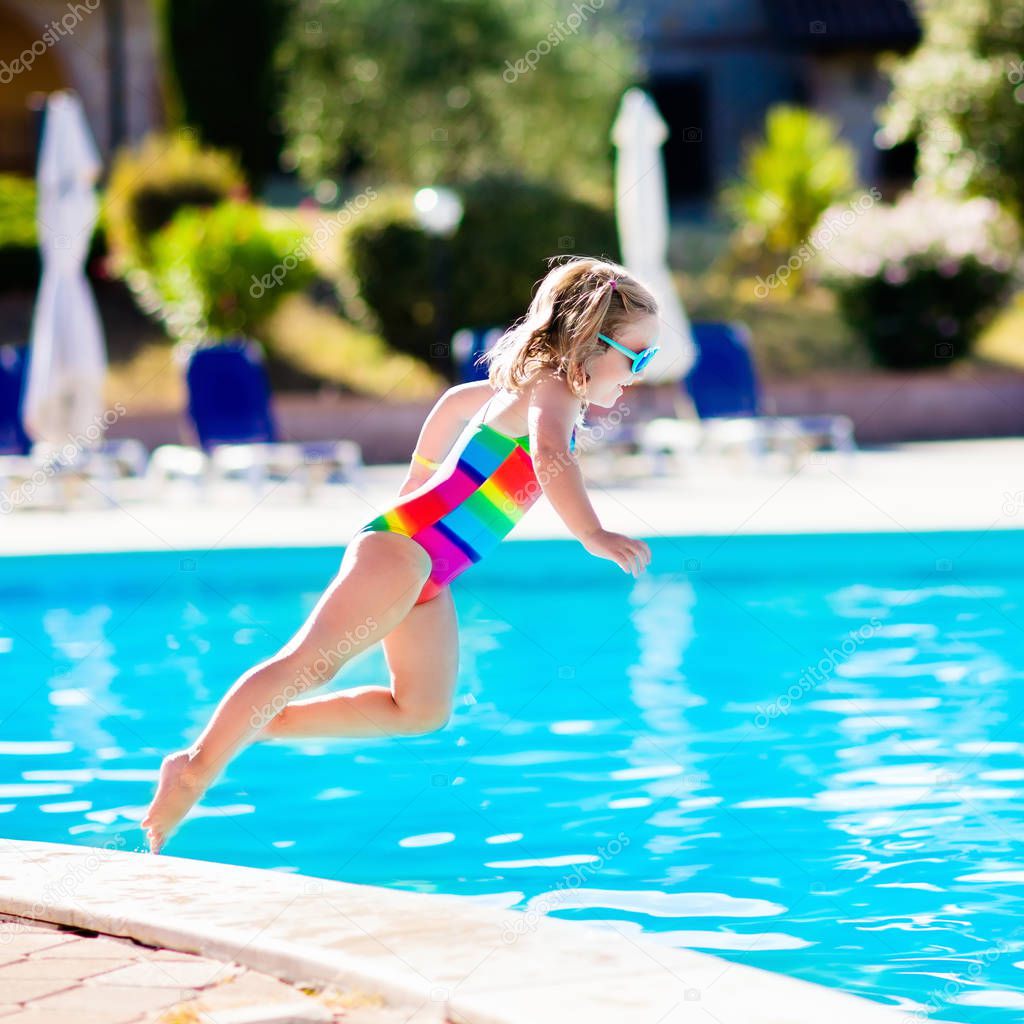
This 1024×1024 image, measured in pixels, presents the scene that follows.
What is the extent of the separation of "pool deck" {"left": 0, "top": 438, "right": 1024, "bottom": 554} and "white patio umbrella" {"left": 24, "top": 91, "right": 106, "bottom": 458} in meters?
0.60

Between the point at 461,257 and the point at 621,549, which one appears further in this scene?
the point at 461,257

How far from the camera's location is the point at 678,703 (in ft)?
20.3

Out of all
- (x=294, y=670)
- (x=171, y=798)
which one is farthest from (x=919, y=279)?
(x=171, y=798)

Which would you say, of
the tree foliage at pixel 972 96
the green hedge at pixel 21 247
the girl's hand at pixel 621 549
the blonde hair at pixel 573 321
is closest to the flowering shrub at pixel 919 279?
the tree foliage at pixel 972 96

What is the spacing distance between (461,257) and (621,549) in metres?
12.2

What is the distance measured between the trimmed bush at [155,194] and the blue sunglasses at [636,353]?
13.5 m

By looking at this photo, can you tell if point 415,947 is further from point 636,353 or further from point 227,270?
point 227,270

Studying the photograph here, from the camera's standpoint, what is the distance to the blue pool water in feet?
12.9

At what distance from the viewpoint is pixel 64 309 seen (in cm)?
1226

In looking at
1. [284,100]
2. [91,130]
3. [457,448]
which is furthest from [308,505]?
[91,130]

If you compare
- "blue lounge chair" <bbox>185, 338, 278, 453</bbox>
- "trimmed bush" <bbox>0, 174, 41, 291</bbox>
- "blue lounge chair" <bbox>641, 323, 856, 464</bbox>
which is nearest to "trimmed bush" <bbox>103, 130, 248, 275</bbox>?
"trimmed bush" <bbox>0, 174, 41, 291</bbox>

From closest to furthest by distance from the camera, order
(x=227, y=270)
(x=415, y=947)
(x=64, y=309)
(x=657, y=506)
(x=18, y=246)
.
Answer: (x=415, y=947) → (x=657, y=506) → (x=64, y=309) → (x=227, y=270) → (x=18, y=246)

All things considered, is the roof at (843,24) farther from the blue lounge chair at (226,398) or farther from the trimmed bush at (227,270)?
the blue lounge chair at (226,398)

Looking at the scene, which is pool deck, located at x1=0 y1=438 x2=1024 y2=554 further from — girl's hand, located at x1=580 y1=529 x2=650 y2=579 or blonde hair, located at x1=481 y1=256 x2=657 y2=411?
girl's hand, located at x1=580 y1=529 x2=650 y2=579
